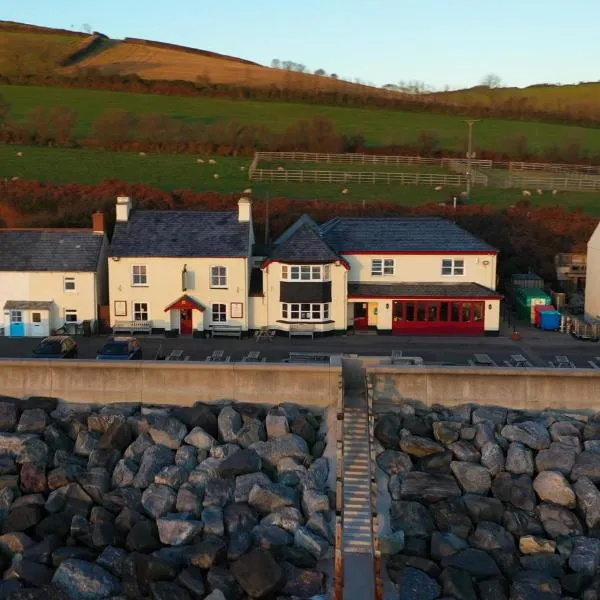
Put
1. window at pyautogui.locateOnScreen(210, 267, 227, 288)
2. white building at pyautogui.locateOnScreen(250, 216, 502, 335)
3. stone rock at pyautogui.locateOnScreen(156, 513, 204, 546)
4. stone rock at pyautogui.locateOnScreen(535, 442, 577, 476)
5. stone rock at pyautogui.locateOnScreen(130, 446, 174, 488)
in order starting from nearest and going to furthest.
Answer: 1. stone rock at pyautogui.locateOnScreen(156, 513, 204, 546)
2. stone rock at pyautogui.locateOnScreen(130, 446, 174, 488)
3. stone rock at pyautogui.locateOnScreen(535, 442, 577, 476)
4. white building at pyautogui.locateOnScreen(250, 216, 502, 335)
5. window at pyautogui.locateOnScreen(210, 267, 227, 288)

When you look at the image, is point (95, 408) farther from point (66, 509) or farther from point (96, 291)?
point (96, 291)

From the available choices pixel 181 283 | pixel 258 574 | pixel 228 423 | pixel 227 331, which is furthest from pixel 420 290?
pixel 258 574

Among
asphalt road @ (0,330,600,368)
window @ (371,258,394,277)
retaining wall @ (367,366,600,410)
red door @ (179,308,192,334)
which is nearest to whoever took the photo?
retaining wall @ (367,366,600,410)

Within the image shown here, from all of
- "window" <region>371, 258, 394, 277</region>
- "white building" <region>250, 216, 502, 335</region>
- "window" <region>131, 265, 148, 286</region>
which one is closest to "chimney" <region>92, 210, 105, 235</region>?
"window" <region>131, 265, 148, 286</region>

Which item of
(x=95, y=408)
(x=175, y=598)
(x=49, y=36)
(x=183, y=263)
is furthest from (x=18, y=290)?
(x=49, y=36)

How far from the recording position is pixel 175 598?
58.7 feet

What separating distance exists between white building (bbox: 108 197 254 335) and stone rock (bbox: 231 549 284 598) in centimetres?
1816

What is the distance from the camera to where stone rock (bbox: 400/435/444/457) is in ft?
76.7

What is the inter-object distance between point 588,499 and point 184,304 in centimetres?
1939

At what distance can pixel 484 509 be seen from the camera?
21062 mm

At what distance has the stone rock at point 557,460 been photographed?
22.8 metres

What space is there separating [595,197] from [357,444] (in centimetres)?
4748

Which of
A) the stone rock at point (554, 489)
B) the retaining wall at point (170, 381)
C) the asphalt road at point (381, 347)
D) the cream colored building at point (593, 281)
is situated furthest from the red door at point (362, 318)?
the stone rock at point (554, 489)

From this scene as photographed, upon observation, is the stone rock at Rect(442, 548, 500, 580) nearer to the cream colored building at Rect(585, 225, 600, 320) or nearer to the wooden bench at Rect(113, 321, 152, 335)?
the wooden bench at Rect(113, 321, 152, 335)
